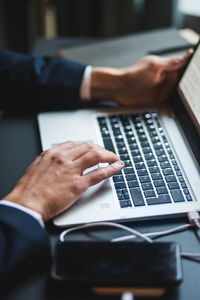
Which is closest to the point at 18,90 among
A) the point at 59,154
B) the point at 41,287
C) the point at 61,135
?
the point at 61,135

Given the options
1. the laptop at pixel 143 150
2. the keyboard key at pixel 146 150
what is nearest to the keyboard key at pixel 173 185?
the laptop at pixel 143 150

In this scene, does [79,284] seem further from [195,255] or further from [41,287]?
[195,255]

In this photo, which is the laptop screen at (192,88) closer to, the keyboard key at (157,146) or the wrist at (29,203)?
the keyboard key at (157,146)

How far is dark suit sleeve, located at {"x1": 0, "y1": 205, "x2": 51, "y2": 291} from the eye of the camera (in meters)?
0.49

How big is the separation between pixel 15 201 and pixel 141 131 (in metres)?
0.35

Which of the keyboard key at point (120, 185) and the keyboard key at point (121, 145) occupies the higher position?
the keyboard key at point (120, 185)

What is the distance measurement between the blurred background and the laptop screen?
1.57 ft

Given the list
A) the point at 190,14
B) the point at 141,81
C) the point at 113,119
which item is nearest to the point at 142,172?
the point at 113,119

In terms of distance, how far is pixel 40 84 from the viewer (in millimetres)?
936

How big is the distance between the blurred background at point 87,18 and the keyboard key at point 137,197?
0.85 metres

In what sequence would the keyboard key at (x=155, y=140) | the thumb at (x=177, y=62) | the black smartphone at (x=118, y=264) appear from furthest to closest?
the thumb at (x=177, y=62), the keyboard key at (x=155, y=140), the black smartphone at (x=118, y=264)

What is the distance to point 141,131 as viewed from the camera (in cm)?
80

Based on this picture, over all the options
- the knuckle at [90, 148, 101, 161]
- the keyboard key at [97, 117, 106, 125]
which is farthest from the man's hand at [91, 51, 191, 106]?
the knuckle at [90, 148, 101, 161]

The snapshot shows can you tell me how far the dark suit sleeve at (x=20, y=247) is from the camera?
19.3 inches
